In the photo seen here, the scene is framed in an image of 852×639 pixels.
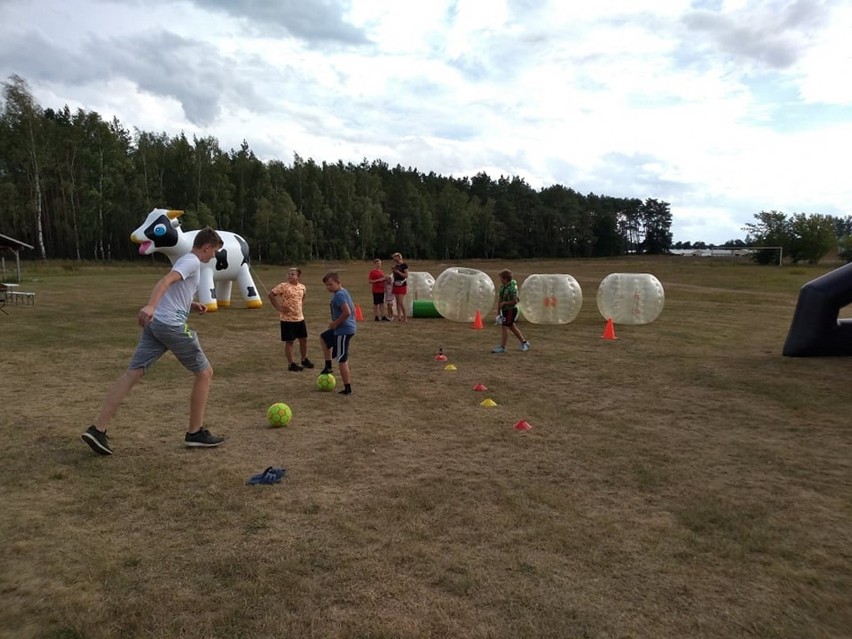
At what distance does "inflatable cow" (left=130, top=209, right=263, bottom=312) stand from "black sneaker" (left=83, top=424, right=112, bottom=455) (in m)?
9.72

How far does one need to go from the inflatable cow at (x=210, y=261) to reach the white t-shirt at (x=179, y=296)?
961 cm

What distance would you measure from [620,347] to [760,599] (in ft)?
30.0

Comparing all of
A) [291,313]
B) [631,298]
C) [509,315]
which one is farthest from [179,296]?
[631,298]

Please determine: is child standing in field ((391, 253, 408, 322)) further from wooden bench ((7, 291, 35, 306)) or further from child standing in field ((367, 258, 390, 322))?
wooden bench ((7, 291, 35, 306))

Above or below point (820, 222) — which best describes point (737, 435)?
below

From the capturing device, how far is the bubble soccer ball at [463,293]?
1544 cm

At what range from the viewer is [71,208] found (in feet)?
159

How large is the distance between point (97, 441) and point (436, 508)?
3.13 meters

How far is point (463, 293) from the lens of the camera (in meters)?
15.5

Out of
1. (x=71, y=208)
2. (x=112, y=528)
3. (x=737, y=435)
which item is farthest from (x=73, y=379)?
(x=71, y=208)

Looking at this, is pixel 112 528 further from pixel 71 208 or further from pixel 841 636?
pixel 71 208

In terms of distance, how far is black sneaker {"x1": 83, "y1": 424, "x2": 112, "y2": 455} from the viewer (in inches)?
213

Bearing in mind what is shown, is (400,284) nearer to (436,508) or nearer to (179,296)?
(179,296)

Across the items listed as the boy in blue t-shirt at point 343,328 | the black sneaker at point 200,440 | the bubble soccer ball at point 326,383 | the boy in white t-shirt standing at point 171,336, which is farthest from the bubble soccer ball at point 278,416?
the bubble soccer ball at point 326,383
